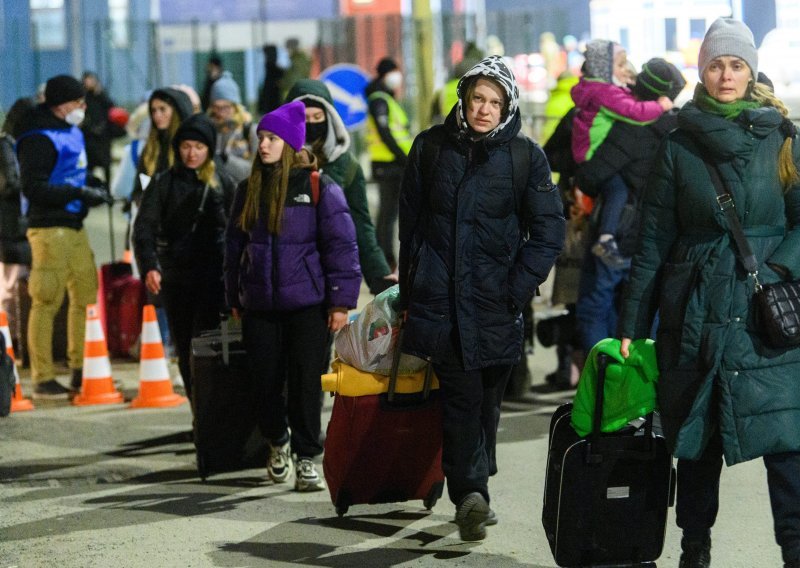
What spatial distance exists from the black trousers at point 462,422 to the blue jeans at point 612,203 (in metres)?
2.73

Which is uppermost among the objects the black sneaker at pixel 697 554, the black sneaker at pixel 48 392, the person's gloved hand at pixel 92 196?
the person's gloved hand at pixel 92 196

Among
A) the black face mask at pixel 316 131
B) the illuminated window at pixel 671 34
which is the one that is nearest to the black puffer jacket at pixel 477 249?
the black face mask at pixel 316 131

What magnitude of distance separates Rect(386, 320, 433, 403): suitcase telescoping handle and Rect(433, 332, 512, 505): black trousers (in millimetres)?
144

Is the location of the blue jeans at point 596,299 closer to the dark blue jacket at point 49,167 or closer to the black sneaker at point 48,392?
the dark blue jacket at point 49,167

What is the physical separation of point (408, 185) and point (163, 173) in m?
2.39

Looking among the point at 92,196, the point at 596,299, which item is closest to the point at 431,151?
the point at 596,299

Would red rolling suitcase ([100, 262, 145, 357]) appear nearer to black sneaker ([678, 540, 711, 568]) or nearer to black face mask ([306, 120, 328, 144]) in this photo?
black face mask ([306, 120, 328, 144])

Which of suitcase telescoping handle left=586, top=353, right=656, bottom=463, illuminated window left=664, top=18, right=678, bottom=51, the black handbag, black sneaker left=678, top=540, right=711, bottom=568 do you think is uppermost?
illuminated window left=664, top=18, right=678, bottom=51

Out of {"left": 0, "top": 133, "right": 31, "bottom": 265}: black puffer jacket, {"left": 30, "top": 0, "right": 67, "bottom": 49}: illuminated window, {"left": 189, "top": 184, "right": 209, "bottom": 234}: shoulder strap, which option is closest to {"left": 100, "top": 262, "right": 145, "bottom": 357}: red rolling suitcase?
{"left": 0, "top": 133, "right": 31, "bottom": 265}: black puffer jacket

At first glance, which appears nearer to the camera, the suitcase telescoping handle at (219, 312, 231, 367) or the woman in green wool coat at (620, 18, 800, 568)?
the woman in green wool coat at (620, 18, 800, 568)

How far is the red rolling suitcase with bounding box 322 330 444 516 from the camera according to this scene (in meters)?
6.33

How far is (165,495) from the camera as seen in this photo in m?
7.37

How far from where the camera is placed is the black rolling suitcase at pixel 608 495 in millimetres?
5527

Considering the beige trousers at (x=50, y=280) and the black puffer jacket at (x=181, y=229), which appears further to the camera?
the beige trousers at (x=50, y=280)
